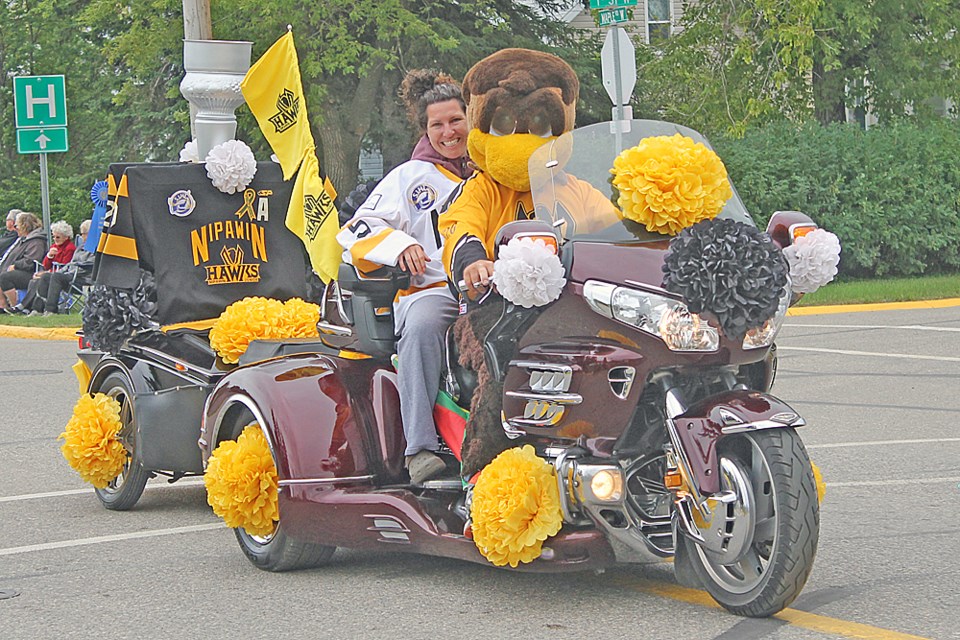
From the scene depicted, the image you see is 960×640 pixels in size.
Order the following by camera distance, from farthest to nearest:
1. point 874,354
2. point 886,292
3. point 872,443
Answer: point 886,292 → point 874,354 → point 872,443

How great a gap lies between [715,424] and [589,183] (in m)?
1.05

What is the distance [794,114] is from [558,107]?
19.8 metres

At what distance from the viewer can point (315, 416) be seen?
19.9ft

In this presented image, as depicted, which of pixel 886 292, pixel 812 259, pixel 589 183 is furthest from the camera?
pixel 886 292

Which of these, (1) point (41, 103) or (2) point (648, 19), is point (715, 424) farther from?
(2) point (648, 19)

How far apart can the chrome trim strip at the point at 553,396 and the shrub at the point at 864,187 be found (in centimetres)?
1689

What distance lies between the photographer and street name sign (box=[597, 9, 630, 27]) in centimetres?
1527

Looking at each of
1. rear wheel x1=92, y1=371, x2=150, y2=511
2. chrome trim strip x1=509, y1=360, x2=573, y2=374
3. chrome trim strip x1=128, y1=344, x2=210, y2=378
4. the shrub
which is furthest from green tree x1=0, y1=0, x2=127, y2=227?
chrome trim strip x1=509, y1=360, x2=573, y2=374

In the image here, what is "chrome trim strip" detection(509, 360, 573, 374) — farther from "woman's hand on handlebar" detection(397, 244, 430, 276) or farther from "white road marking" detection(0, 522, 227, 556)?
"white road marking" detection(0, 522, 227, 556)

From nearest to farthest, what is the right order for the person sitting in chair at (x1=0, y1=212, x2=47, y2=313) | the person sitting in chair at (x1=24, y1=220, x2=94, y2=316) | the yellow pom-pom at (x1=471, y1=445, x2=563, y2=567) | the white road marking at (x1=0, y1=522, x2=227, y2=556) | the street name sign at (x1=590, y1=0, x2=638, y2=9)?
the yellow pom-pom at (x1=471, y1=445, x2=563, y2=567) < the white road marking at (x1=0, y1=522, x2=227, y2=556) < the street name sign at (x1=590, y1=0, x2=638, y2=9) < the person sitting in chair at (x1=24, y1=220, x2=94, y2=316) < the person sitting in chair at (x1=0, y1=212, x2=47, y2=313)

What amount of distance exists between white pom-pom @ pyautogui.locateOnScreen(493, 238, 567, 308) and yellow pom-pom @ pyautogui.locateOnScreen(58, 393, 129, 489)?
3.41 m

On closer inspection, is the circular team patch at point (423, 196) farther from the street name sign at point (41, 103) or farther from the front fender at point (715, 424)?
the street name sign at point (41, 103)

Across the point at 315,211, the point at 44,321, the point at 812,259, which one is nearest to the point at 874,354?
the point at 315,211

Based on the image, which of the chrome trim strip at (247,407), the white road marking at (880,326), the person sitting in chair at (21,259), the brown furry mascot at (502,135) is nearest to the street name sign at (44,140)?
the person sitting in chair at (21,259)
